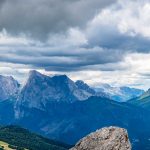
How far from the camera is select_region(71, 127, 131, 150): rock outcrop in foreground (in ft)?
199

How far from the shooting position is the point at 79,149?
61344 mm

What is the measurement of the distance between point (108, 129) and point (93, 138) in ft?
10.6

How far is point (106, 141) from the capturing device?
6125cm

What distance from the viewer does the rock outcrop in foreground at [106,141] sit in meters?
60.7

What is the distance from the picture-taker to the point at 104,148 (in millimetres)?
60312

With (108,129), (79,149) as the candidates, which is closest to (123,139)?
(108,129)

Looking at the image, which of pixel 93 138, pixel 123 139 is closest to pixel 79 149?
pixel 93 138

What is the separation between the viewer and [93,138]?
→ 6153 centimetres

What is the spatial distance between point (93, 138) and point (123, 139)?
4881 millimetres

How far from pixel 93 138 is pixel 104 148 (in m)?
2.49

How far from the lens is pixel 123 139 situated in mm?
61844

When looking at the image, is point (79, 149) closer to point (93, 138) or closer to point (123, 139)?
point (93, 138)

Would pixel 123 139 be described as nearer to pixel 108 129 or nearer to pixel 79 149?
pixel 108 129
